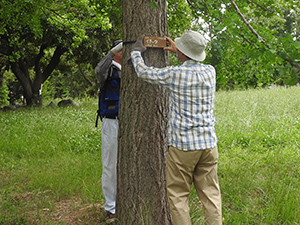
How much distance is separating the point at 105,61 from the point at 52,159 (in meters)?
3.82

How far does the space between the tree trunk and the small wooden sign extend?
0.07 m

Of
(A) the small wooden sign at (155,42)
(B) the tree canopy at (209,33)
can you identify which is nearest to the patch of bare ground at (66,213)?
(A) the small wooden sign at (155,42)

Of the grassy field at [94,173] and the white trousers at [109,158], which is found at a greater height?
the white trousers at [109,158]

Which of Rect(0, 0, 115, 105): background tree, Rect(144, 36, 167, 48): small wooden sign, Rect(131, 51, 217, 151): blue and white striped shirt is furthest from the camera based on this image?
Rect(0, 0, 115, 105): background tree

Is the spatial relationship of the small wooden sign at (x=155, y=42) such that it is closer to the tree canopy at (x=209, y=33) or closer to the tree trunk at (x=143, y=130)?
the tree trunk at (x=143, y=130)

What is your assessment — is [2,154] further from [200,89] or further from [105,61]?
[200,89]

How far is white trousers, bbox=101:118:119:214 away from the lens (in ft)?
13.0

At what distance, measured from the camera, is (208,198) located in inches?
123

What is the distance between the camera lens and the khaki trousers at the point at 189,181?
9.89 ft

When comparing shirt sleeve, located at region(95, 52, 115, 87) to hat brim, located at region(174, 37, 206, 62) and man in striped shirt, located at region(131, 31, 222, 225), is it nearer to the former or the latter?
man in striped shirt, located at region(131, 31, 222, 225)

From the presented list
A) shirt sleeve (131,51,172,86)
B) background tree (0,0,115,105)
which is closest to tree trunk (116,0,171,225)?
shirt sleeve (131,51,172,86)

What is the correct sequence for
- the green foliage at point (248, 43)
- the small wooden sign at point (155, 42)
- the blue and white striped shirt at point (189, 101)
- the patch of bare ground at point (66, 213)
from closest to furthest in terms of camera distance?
the green foliage at point (248, 43) < the blue and white striped shirt at point (189, 101) < the small wooden sign at point (155, 42) < the patch of bare ground at point (66, 213)

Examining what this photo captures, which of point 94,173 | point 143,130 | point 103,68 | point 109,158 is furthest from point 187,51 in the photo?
point 94,173

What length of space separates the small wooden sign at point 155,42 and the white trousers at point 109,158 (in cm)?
112
